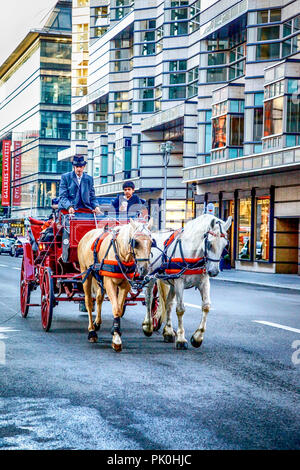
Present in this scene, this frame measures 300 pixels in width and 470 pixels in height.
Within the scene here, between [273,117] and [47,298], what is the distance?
23.7 metres

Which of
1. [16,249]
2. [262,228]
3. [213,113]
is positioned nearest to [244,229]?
[262,228]

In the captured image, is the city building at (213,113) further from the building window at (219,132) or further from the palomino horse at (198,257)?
the palomino horse at (198,257)

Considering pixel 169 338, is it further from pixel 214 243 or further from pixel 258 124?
pixel 258 124

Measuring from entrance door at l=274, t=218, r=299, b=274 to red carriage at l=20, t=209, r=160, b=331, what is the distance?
876 inches

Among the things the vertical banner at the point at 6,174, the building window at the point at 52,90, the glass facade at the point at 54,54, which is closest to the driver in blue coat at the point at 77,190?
the building window at the point at 52,90

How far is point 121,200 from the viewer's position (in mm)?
12797

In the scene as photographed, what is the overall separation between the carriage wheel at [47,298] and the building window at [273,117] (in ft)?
73.8

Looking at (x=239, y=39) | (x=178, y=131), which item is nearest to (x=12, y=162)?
(x=178, y=131)

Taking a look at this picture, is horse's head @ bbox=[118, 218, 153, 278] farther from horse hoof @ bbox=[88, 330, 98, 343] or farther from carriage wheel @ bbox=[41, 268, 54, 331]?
carriage wheel @ bbox=[41, 268, 54, 331]

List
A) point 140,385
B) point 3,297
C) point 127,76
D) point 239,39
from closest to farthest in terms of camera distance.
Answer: point 140,385, point 3,297, point 239,39, point 127,76

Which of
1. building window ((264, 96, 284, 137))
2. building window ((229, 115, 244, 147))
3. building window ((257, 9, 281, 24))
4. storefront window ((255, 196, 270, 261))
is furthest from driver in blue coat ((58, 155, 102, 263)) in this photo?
building window ((229, 115, 244, 147))

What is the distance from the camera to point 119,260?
932 cm
